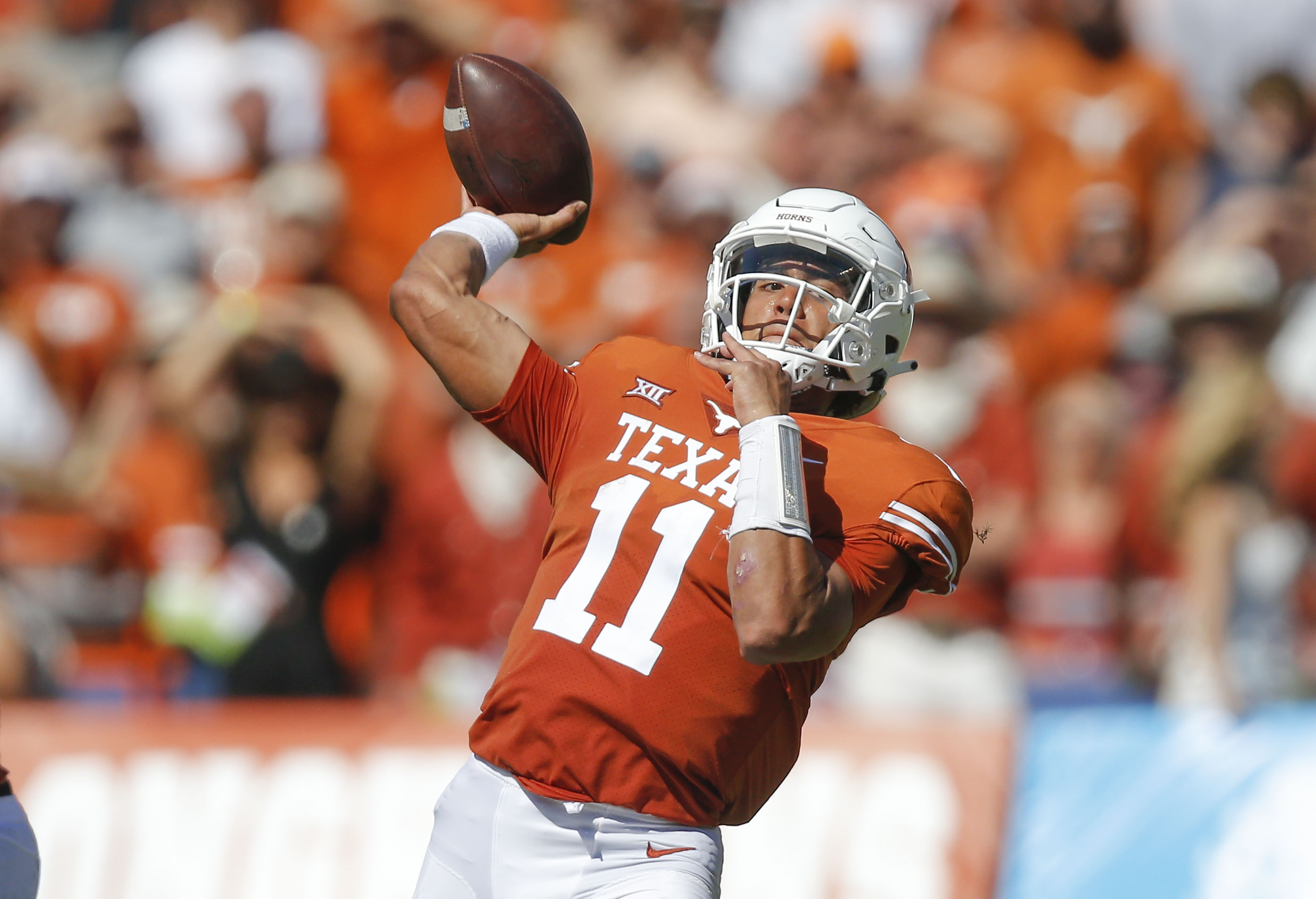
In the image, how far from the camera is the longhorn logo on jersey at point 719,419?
3162 mm

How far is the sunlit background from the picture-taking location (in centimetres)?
552

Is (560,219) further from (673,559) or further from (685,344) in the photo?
(685,344)

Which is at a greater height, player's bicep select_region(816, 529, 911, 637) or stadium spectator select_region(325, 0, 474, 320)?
stadium spectator select_region(325, 0, 474, 320)

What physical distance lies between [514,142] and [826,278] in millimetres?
711

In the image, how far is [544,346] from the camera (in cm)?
715

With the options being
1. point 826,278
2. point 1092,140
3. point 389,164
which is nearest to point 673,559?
point 826,278

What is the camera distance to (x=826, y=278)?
333cm

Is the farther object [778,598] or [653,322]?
[653,322]

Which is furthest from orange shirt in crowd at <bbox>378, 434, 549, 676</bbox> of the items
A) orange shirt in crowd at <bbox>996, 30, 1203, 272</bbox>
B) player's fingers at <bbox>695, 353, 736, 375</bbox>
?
player's fingers at <bbox>695, 353, 736, 375</bbox>

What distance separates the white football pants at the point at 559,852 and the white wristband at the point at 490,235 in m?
0.99

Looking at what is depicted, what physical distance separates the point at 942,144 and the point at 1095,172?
0.72 m

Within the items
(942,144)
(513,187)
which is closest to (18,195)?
(942,144)

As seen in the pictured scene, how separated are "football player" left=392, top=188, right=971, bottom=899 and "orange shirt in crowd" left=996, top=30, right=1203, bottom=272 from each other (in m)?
4.74

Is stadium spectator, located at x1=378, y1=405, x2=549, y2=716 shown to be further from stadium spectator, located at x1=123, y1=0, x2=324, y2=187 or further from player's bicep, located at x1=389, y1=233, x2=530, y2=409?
player's bicep, located at x1=389, y1=233, x2=530, y2=409
